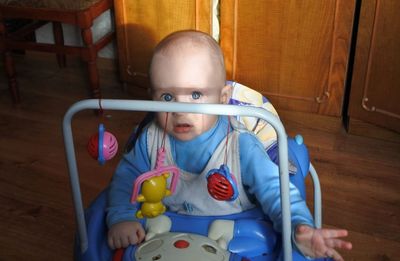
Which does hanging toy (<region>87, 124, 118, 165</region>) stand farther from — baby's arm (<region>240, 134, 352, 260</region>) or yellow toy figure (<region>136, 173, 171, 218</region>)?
baby's arm (<region>240, 134, 352, 260</region>)

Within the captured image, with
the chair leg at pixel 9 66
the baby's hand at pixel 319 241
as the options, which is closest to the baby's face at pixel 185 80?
the baby's hand at pixel 319 241

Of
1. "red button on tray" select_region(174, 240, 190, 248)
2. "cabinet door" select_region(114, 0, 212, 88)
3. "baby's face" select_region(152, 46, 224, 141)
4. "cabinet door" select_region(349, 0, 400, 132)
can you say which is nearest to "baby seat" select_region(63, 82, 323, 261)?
"red button on tray" select_region(174, 240, 190, 248)

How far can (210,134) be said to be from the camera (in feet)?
3.48

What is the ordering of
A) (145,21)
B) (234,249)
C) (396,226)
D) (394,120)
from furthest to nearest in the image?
(145,21)
(394,120)
(396,226)
(234,249)

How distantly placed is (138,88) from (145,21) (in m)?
0.29

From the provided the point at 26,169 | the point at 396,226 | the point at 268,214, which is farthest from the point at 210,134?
the point at 26,169

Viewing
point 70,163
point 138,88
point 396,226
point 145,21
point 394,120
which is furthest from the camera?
point 138,88

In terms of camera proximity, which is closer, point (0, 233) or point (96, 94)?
point (0, 233)

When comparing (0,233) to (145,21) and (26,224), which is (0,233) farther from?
(145,21)

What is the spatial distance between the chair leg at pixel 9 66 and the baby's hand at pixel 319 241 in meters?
1.49

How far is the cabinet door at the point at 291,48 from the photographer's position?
67.4 inches

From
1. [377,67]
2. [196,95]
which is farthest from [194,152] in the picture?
[377,67]

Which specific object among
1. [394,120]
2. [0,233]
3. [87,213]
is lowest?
[0,233]

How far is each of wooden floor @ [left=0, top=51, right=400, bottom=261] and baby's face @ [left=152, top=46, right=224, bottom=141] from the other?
0.62 metres
